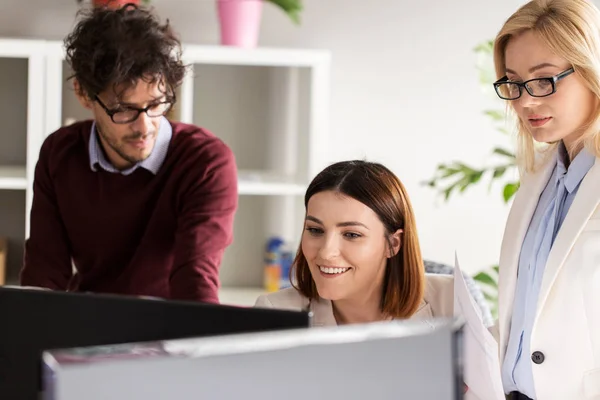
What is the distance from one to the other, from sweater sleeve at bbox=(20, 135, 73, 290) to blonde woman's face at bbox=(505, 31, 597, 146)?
1145 millimetres

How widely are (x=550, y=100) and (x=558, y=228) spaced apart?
276 millimetres

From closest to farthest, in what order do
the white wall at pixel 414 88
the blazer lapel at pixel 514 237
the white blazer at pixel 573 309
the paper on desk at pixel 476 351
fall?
1. the paper on desk at pixel 476 351
2. the white blazer at pixel 573 309
3. the blazer lapel at pixel 514 237
4. the white wall at pixel 414 88

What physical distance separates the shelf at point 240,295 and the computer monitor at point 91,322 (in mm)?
2498

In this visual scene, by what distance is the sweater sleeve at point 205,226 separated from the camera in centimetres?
190

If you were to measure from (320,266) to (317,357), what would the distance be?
115 cm

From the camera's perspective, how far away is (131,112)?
2.00 metres

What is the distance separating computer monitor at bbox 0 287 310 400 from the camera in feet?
3.42

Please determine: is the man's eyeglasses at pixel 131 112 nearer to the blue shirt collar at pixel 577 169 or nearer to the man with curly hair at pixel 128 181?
the man with curly hair at pixel 128 181

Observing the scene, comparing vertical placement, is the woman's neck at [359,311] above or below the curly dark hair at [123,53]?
below

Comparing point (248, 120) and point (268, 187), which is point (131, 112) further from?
point (248, 120)

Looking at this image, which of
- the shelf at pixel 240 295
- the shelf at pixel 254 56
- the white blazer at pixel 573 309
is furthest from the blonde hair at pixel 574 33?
the shelf at pixel 240 295

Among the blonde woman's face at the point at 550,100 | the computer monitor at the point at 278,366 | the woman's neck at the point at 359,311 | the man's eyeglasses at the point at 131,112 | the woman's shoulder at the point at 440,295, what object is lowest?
the woman's neck at the point at 359,311

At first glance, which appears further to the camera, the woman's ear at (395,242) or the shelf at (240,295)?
the shelf at (240,295)

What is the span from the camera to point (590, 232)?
69.6 inches
